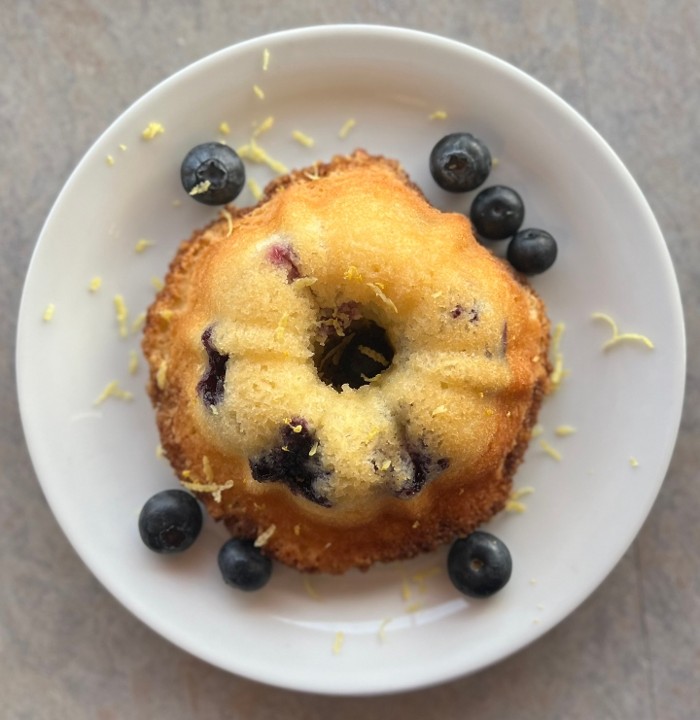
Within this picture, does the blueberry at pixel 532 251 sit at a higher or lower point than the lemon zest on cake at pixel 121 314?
higher

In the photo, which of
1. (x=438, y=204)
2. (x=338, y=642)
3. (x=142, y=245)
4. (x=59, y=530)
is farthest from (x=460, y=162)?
(x=59, y=530)

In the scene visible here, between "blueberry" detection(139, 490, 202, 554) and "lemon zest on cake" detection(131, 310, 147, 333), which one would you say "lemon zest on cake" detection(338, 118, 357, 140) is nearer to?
"lemon zest on cake" detection(131, 310, 147, 333)

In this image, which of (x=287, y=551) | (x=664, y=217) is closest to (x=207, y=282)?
(x=287, y=551)

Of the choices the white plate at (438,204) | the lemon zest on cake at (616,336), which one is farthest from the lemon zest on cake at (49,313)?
the lemon zest on cake at (616,336)

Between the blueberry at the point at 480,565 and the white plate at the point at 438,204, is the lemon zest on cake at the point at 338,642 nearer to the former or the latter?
the white plate at the point at 438,204

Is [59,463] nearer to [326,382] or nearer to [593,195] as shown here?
[326,382]

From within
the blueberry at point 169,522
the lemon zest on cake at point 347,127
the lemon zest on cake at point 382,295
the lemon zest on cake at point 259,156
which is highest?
the lemon zest on cake at point 347,127

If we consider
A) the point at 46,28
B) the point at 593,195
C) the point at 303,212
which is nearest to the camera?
the point at 303,212
